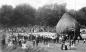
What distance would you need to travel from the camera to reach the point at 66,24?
829 inches

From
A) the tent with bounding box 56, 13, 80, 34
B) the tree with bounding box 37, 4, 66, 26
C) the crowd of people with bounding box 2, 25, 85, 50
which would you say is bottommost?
the crowd of people with bounding box 2, 25, 85, 50

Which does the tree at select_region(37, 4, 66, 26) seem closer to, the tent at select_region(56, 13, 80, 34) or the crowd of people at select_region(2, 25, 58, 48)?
the tent at select_region(56, 13, 80, 34)

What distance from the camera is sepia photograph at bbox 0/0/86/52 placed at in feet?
66.5

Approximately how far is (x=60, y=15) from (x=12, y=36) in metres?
1.83

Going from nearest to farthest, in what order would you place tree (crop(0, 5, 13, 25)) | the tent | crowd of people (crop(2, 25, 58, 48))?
tree (crop(0, 5, 13, 25)), crowd of people (crop(2, 25, 58, 48)), the tent

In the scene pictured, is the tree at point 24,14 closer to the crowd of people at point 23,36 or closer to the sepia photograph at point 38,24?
the sepia photograph at point 38,24

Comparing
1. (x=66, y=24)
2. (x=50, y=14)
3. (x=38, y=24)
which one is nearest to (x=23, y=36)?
(x=38, y=24)

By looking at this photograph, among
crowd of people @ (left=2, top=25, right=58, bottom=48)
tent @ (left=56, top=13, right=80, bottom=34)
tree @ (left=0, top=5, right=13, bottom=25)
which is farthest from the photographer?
tent @ (left=56, top=13, right=80, bottom=34)

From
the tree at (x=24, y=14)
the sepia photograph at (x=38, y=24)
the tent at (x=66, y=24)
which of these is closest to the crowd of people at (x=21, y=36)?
the sepia photograph at (x=38, y=24)

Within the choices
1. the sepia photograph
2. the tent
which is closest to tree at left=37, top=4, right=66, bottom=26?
the sepia photograph

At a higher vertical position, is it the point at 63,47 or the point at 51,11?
the point at 51,11

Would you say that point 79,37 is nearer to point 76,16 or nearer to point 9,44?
point 76,16

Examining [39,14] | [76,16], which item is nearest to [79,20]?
[76,16]

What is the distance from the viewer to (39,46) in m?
20.4
